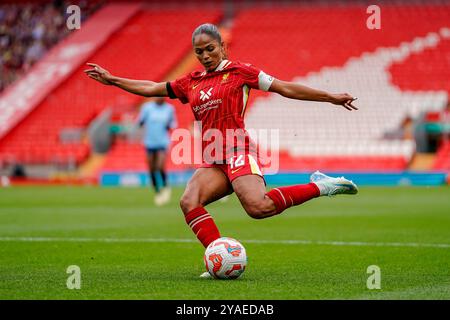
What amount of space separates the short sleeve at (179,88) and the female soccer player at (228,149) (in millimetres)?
74

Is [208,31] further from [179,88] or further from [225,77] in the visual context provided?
[179,88]

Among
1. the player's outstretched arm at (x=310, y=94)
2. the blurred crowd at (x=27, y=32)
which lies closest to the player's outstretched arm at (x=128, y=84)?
the player's outstretched arm at (x=310, y=94)

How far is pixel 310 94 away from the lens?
825 cm

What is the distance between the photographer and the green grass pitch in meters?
7.20

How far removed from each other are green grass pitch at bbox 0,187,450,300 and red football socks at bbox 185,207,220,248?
36 centimetres

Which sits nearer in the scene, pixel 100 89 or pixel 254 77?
pixel 254 77

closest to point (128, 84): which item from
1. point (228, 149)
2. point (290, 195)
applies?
point (228, 149)

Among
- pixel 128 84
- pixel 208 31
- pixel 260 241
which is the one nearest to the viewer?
pixel 208 31

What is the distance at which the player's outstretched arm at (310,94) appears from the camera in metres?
8.14

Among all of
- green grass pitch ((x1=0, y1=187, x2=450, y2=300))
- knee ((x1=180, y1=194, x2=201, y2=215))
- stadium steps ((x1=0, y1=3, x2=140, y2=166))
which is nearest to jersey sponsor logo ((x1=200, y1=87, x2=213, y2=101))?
knee ((x1=180, y1=194, x2=201, y2=215))

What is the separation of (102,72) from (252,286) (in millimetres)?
2649

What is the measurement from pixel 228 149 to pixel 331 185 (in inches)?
39.3

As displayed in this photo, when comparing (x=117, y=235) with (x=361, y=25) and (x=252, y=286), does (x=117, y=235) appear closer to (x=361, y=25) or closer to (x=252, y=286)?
(x=252, y=286)

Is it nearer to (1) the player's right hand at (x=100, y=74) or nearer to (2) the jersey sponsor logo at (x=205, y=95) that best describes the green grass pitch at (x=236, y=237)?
(2) the jersey sponsor logo at (x=205, y=95)
